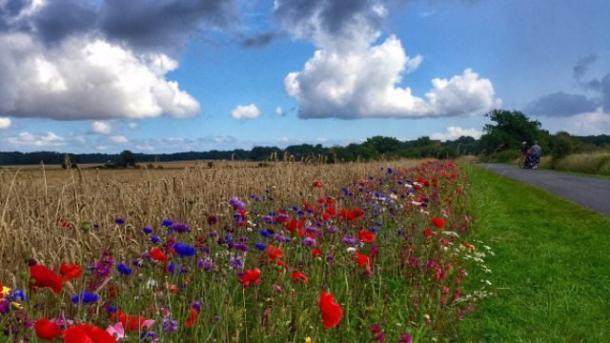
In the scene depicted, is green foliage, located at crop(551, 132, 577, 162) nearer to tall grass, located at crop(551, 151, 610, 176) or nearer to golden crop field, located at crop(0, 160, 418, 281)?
tall grass, located at crop(551, 151, 610, 176)

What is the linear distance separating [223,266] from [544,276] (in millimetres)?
4986

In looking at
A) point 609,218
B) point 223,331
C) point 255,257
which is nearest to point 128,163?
point 255,257

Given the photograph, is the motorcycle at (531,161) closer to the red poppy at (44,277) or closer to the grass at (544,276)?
the grass at (544,276)

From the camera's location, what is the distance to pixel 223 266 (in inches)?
167

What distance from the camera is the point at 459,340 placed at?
509cm

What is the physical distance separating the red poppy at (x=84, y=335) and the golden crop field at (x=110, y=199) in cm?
148

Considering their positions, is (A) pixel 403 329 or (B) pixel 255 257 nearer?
(A) pixel 403 329

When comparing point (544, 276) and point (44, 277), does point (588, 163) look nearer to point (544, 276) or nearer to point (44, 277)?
point (544, 276)

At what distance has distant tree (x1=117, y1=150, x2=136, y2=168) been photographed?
1117 centimetres

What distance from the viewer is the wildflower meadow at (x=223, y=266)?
2.98 m

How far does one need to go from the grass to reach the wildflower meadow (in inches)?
12.3

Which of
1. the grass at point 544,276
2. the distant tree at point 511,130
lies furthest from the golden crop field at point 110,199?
the distant tree at point 511,130

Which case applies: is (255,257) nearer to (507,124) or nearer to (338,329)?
(338,329)

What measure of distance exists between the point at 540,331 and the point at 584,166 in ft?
97.1
